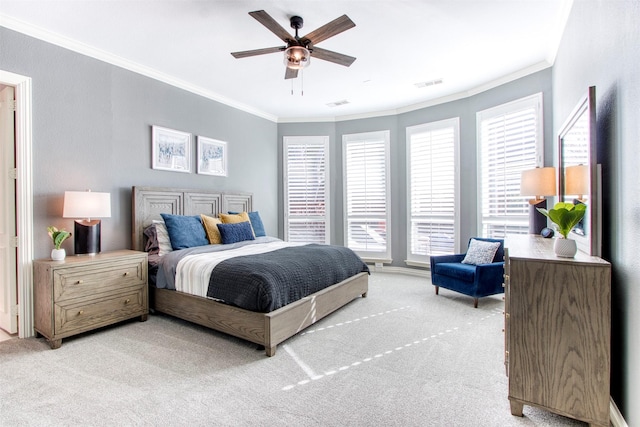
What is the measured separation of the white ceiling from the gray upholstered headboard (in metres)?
1.49

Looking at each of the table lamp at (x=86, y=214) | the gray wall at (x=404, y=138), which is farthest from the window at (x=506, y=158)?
the table lamp at (x=86, y=214)

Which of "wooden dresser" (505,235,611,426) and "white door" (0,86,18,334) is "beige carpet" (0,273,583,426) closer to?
"wooden dresser" (505,235,611,426)

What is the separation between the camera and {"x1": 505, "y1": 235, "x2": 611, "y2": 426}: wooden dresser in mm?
1596

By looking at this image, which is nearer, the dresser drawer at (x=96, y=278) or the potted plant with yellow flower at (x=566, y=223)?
the potted plant with yellow flower at (x=566, y=223)

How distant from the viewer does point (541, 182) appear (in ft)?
9.91

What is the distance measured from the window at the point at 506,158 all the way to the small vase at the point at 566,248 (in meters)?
2.46

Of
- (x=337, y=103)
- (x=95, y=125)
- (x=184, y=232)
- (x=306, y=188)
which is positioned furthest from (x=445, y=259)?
(x=95, y=125)

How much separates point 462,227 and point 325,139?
9.53 feet

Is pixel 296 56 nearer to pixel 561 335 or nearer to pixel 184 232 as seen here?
pixel 184 232

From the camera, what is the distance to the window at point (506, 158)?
391 cm

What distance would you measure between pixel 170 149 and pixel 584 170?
435 centimetres

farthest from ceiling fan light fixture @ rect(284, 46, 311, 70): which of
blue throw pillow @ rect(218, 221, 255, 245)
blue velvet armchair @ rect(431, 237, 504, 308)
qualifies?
blue velvet armchair @ rect(431, 237, 504, 308)

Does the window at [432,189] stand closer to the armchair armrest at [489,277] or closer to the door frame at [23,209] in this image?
the armchair armrest at [489,277]

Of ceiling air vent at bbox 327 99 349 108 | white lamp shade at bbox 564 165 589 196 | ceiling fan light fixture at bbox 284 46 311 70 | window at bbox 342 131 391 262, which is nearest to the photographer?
white lamp shade at bbox 564 165 589 196
